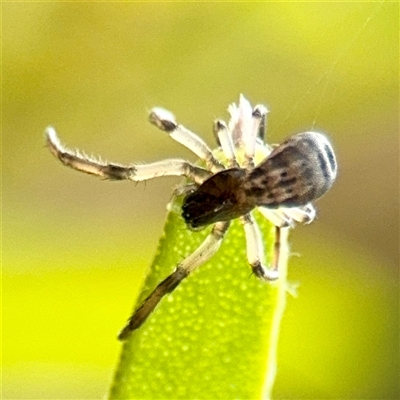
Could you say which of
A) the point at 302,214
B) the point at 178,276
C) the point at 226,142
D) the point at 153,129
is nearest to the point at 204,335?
the point at 178,276

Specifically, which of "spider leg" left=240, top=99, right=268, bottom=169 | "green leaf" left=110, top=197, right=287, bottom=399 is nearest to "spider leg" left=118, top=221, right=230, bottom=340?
"green leaf" left=110, top=197, right=287, bottom=399

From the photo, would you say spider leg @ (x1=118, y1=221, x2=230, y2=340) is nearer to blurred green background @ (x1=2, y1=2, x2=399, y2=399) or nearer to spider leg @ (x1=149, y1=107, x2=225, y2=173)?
spider leg @ (x1=149, y1=107, x2=225, y2=173)

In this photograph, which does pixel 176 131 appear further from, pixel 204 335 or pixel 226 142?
pixel 204 335

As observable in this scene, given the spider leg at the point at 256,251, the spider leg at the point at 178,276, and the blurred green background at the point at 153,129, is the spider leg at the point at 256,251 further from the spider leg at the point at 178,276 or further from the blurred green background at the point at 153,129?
the blurred green background at the point at 153,129

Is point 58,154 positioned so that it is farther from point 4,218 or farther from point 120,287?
point 4,218

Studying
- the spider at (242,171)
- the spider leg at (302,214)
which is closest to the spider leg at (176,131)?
the spider at (242,171)

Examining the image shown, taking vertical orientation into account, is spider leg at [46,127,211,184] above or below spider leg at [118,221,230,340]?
above
